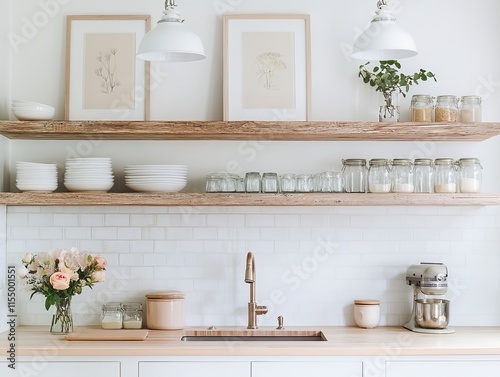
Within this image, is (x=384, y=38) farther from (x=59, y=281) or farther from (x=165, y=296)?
(x=59, y=281)

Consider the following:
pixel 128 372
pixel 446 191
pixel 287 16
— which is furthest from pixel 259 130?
pixel 128 372

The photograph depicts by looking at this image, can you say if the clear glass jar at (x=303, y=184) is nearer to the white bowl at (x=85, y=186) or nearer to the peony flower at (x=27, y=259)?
the white bowl at (x=85, y=186)

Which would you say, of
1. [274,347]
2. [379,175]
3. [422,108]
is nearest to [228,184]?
[379,175]

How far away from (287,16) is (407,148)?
107 cm

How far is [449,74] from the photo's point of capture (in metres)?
4.40

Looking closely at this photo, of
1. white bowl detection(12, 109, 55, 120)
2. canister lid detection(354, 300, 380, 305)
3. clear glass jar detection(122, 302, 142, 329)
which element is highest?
white bowl detection(12, 109, 55, 120)

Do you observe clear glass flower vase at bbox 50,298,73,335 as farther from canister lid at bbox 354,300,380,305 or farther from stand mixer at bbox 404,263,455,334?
stand mixer at bbox 404,263,455,334

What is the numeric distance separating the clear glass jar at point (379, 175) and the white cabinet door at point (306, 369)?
3.30 feet

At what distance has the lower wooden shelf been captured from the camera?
3994mm

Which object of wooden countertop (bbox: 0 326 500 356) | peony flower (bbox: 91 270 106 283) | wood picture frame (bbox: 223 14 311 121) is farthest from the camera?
wood picture frame (bbox: 223 14 311 121)

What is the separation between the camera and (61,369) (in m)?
3.63

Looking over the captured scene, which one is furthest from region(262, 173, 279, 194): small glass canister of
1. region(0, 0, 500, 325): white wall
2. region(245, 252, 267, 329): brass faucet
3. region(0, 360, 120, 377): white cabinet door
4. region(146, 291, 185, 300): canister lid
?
region(0, 360, 120, 377): white cabinet door

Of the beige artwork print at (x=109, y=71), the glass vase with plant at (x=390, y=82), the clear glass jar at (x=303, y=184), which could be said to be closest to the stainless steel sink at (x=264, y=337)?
the clear glass jar at (x=303, y=184)

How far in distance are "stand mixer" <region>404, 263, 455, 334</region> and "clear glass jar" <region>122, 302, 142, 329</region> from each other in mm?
1548
